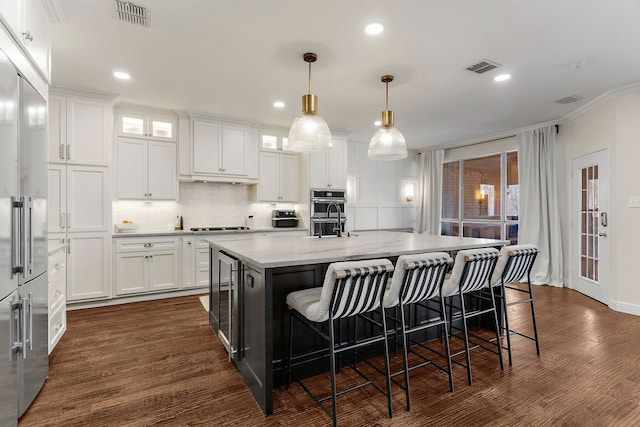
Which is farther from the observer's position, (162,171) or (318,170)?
(318,170)

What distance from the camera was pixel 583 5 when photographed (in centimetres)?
230

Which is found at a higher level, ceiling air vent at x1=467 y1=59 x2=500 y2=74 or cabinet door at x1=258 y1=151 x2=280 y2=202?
ceiling air vent at x1=467 y1=59 x2=500 y2=74

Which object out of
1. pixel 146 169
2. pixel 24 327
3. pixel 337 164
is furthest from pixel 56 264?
pixel 337 164

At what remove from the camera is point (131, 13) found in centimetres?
243

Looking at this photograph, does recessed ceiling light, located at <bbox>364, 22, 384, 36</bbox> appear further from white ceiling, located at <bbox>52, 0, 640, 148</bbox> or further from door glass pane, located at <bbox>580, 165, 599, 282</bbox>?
door glass pane, located at <bbox>580, 165, 599, 282</bbox>

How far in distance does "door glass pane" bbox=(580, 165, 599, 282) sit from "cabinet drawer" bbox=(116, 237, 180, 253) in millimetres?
5939

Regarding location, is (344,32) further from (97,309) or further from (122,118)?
(97,309)

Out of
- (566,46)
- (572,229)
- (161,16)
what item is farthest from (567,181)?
(161,16)

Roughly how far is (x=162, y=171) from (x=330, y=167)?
271cm

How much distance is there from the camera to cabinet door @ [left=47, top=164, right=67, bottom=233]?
12.4ft

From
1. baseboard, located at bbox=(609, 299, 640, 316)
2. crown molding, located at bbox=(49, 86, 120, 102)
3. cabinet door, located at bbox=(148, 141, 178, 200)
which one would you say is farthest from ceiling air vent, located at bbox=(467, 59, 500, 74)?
crown molding, located at bbox=(49, 86, 120, 102)

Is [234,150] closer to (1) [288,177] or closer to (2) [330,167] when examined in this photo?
(1) [288,177]

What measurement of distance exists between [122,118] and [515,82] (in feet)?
16.7

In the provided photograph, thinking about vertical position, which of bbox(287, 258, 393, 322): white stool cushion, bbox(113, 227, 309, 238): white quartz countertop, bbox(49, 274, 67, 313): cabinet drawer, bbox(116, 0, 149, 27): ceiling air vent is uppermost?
bbox(116, 0, 149, 27): ceiling air vent
